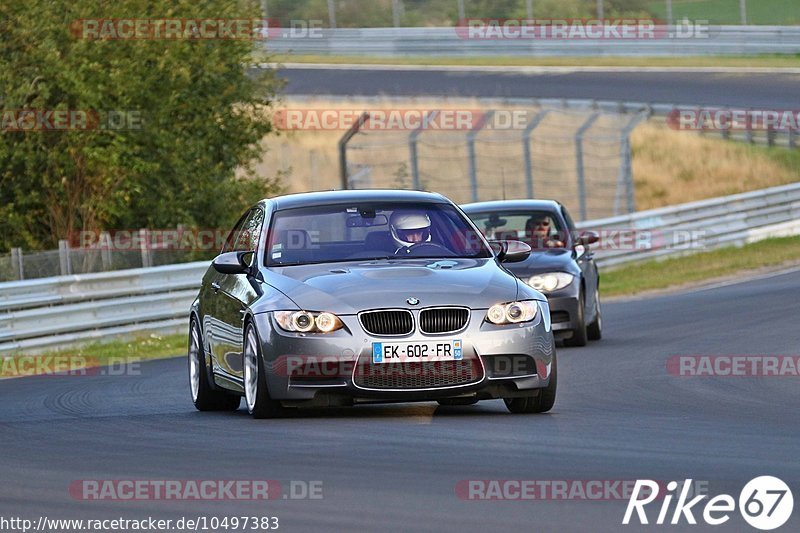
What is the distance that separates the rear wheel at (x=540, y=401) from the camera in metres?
10.3

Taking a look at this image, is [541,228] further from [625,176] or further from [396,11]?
[396,11]

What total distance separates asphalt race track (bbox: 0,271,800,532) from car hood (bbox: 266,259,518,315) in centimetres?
69

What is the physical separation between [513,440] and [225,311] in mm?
3062

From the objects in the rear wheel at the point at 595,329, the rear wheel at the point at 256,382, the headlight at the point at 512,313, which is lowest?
the rear wheel at the point at 595,329

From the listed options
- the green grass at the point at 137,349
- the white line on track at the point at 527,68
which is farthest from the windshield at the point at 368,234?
the white line on track at the point at 527,68

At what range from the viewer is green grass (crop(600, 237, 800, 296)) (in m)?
26.9

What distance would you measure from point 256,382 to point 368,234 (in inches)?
52.3

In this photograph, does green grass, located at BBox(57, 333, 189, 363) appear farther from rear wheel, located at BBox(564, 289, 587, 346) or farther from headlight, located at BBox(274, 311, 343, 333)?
headlight, located at BBox(274, 311, 343, 333)

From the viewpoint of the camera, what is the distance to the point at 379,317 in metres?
9.86

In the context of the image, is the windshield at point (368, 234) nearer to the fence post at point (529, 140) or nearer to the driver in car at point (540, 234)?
the driver in car at point (540, 234)

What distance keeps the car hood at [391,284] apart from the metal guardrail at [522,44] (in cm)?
3774

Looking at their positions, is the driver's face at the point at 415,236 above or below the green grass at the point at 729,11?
above

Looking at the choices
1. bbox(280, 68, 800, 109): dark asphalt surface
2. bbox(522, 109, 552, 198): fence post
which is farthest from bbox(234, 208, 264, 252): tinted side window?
bbox(280, 68, 800, 109): dark asphalt surface

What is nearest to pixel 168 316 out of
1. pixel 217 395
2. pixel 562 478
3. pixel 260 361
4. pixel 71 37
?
pixel 71 37
